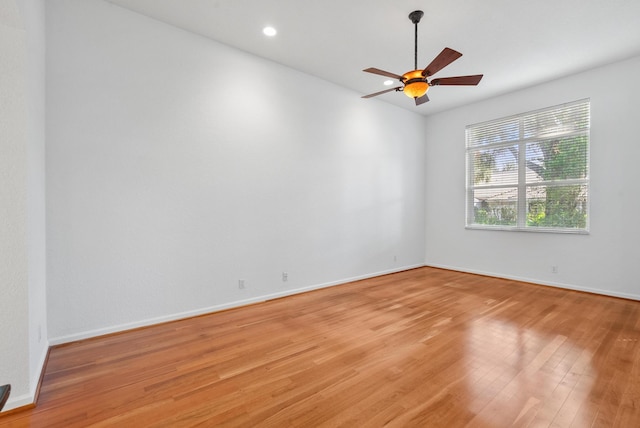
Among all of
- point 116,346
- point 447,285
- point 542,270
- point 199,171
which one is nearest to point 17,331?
point 116,346

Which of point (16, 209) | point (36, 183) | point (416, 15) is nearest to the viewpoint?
point (16, 209)

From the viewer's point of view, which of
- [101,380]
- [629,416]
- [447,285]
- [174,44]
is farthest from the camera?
[447,285]

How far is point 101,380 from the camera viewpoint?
206cm

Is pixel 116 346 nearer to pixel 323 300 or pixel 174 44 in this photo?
pixel 323 300

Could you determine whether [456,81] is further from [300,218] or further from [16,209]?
[16,209]

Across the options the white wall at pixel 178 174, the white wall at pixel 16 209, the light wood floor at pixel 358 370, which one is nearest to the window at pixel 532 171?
the light wood floor at pixel 358 370

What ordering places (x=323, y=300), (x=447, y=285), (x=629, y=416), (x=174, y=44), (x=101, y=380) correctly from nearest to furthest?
(x=629, y=416)
(x=101, y=380)
(x=174, y=44)
(x=323, y=300)
(x=447, y=285)

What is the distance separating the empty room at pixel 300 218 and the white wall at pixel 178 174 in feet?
0.07

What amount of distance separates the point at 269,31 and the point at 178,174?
1935mm

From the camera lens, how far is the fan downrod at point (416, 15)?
2859mm

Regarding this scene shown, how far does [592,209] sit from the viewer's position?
13.7ft

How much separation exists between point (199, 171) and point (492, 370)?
3.42m

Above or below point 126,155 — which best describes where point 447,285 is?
below

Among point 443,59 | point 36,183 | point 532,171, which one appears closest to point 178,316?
point 36,183
